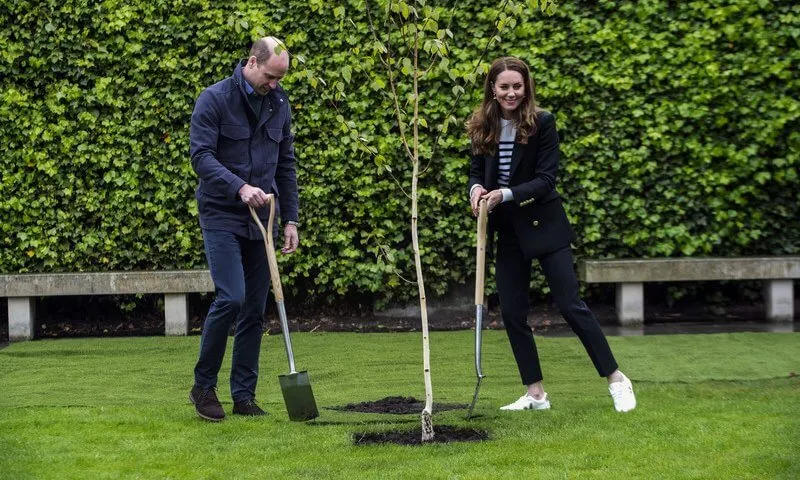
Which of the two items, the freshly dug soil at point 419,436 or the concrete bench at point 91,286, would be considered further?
the concrete bench at point 91,286

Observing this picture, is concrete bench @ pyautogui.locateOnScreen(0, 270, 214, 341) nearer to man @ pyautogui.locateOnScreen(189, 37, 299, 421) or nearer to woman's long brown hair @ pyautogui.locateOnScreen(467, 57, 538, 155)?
man @ pyautogui.locateOnScreen(189, 37, 299, 421)

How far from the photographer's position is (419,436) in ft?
17.5

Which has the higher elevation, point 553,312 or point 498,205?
point 498,205

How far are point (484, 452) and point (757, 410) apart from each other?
1571mm

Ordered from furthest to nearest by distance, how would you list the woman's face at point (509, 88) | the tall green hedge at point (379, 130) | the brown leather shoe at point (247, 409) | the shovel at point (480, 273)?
the tall green hedge at point (379, 130)
the brown leather shoe at point (247, 409)
the woman's face at point (509, 88)
the shovel at point (480, 273)

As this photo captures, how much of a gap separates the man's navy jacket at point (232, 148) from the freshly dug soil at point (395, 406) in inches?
41.4

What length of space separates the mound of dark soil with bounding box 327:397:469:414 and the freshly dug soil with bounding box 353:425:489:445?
60 cm

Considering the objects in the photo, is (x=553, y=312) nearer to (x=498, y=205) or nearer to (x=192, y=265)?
(x=192, y=265)

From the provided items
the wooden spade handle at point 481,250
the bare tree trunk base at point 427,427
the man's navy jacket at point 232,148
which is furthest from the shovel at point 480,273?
the man's navy jacket at point 232,148

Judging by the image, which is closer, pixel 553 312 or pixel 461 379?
pixel 461 379

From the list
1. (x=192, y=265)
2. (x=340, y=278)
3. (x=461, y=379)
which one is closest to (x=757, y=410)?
Answer: (x=461, y=379)

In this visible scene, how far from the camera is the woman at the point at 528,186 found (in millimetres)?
5758

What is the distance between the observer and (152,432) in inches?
216

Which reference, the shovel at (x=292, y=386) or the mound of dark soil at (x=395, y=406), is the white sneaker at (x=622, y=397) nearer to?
the mound of dark soil at (x=395, y=406)
